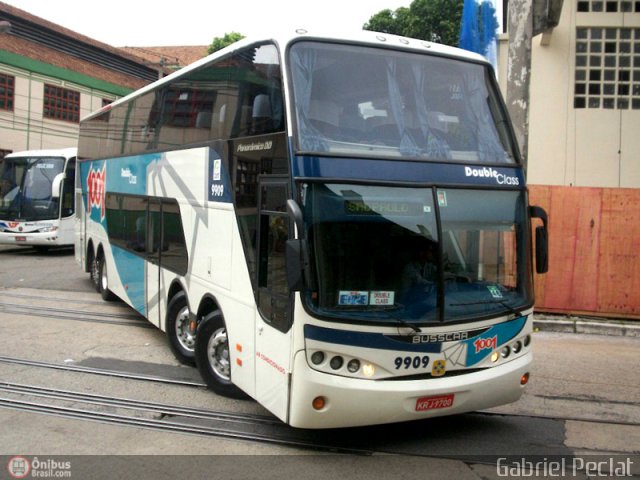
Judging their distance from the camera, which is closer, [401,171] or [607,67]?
[401,171]

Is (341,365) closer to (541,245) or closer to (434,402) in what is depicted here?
(434,402)

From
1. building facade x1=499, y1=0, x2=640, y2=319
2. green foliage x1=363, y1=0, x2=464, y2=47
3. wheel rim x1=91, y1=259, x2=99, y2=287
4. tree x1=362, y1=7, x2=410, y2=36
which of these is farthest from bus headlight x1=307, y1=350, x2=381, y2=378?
tree x1=362, y1=7, x2=410, y2=36

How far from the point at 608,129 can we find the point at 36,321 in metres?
13.4

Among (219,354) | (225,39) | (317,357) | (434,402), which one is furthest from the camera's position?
(225,39)

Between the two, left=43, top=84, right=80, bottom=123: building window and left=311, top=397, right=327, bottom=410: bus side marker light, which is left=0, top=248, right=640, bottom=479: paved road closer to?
left=311, top=397, right=327, bottom=410: bus side marker light

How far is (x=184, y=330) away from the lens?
26.3ft

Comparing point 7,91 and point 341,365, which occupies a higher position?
point 7,91

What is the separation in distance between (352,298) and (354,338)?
29 cm

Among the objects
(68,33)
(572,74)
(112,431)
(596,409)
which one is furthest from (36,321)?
(68,33)

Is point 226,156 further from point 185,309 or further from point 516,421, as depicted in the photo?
point 516,421

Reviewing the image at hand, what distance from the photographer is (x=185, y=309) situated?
7965 mm

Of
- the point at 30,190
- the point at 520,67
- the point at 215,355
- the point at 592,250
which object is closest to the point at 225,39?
the point at 30,190

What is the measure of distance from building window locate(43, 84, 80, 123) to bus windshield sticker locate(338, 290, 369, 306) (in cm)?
2803

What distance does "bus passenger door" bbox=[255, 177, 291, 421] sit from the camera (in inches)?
197
